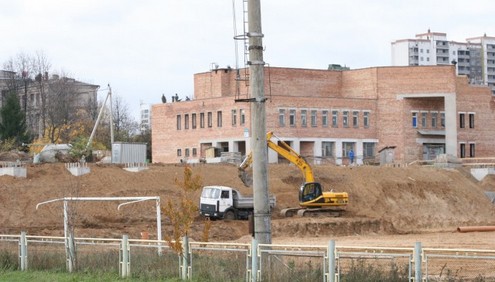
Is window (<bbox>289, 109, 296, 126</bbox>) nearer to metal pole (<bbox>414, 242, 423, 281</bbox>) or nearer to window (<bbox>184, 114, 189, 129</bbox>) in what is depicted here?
window (<bbox>184, 114, 189, 129</bbox>)

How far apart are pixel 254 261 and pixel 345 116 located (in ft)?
234

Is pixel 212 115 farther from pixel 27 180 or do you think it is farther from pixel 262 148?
pixel 262 148

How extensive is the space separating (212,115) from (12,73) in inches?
1290

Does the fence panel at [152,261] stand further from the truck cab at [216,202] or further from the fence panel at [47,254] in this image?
the truck cab at [216,202]

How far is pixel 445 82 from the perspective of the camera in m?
94.9

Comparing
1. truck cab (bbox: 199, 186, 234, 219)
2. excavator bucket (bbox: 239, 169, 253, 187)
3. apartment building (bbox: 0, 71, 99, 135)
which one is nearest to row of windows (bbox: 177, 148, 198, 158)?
apartment building (bbox: 0, 71, 99, 135)

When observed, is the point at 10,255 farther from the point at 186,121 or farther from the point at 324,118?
the point at 186,121

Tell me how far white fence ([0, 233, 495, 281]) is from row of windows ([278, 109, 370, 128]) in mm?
60612

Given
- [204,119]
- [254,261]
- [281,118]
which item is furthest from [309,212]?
[254,261]

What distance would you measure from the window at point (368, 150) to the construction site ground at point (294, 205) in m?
12.3

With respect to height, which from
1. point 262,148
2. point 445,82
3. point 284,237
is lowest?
point 284,237

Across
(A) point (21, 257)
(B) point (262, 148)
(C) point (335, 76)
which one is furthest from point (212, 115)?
(B) point (262, 148)

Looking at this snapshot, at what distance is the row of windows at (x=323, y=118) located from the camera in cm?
8938

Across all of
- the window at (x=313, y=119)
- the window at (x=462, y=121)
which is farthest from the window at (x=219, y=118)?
the window at (x=462, y=121)
